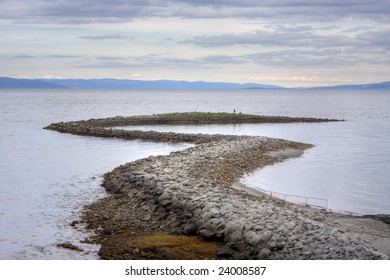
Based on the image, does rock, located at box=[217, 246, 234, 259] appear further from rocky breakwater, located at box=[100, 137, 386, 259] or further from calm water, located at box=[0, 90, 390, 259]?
calm water, located at box=[0, 90, 390, 259]

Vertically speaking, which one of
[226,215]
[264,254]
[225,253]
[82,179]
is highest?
[226,215]

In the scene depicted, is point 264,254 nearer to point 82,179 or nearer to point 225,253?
point 225,253

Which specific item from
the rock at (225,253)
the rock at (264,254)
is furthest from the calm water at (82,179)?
the rock at (264,254)

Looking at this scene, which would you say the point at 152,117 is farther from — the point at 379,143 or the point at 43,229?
the point at 43,229

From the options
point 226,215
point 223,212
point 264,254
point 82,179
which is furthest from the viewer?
point 82,179

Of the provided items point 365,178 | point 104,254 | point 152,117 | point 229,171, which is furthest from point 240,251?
point 152,117

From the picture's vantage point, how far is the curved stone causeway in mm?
13616

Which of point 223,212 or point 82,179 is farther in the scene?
point 82,179

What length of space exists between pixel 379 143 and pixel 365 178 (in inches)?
863

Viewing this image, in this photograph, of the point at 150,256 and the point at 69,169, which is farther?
the point at 69,169

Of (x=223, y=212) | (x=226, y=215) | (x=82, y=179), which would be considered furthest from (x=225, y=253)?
(x=82, y=179)

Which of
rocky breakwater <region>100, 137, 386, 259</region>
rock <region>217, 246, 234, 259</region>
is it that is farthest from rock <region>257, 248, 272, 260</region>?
rock <region>217, 246, 234, 259</region>

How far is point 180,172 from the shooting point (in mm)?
24516

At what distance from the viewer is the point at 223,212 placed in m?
16.5
